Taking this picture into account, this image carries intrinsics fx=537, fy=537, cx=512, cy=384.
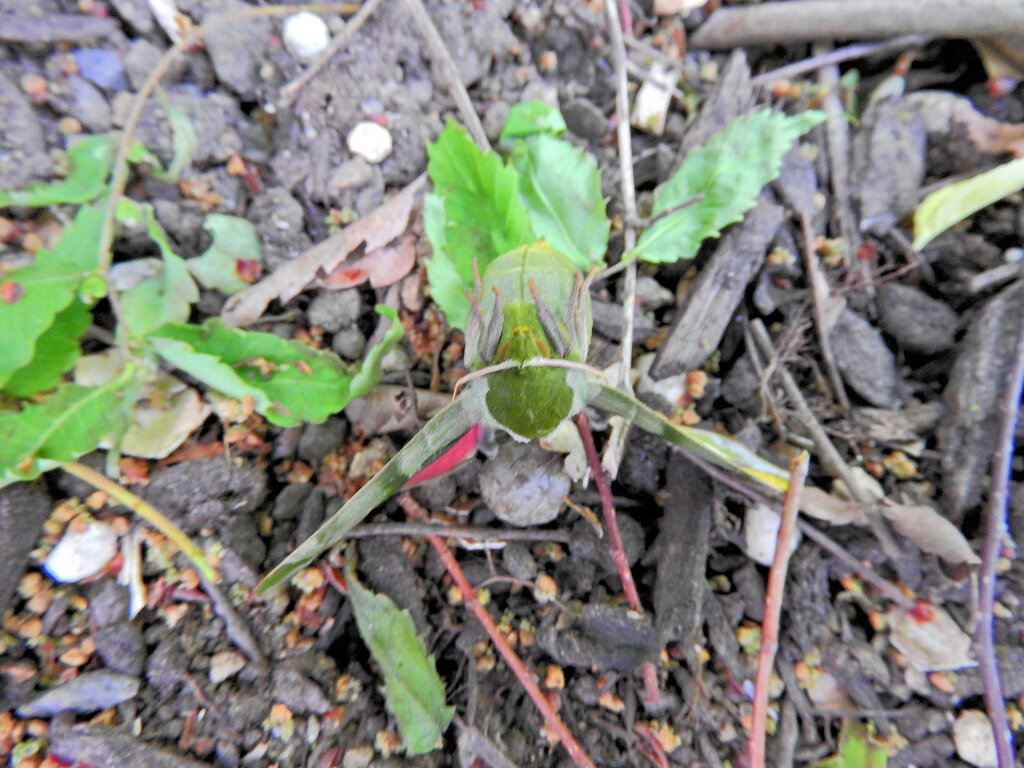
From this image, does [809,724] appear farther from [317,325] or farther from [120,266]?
[120,266]

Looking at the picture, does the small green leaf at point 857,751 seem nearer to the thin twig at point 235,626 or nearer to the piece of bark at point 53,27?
the thin twig at point 235,626

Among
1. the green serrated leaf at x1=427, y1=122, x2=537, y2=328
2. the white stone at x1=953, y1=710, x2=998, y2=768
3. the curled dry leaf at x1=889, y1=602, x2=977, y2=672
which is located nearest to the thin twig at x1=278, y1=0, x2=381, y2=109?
the green serrated leaf at x1=427, y1=122, x2=537, y2=328

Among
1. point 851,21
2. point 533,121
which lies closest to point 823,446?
point 533,121

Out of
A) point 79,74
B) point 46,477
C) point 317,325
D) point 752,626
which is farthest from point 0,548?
point 752,626

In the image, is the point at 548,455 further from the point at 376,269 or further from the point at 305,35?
the point at 305,35

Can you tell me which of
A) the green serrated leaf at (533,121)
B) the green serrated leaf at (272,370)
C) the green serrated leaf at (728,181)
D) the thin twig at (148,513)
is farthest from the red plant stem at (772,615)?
the thin twig at (148,513)
